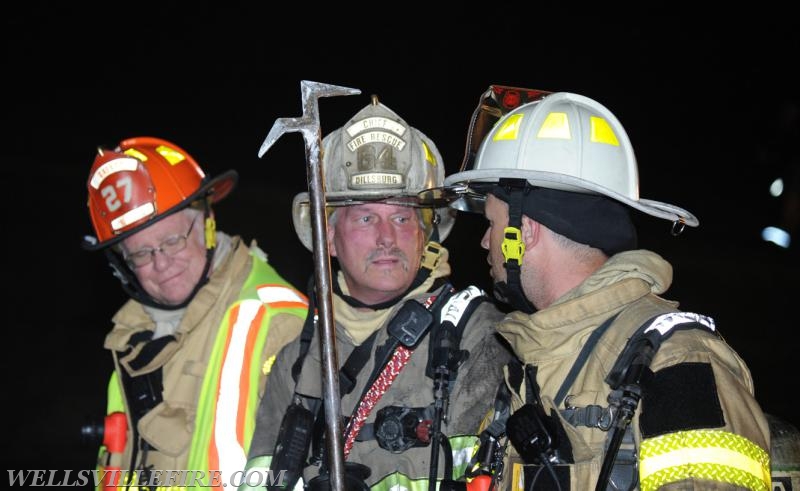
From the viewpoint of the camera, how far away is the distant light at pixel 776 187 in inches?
364

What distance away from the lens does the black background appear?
33.1 ft

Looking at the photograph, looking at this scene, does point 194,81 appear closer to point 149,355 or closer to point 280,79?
point 280,79

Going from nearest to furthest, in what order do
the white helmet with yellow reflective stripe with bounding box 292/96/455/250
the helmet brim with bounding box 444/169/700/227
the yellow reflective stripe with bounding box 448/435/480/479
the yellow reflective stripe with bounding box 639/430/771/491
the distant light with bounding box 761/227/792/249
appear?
the yellow reflective stripe with bounding box 639/430/771/491, the helmet brim with bounding box 444/169/700/227, the yellow reflective stripe with bounding box 448/435/480/479, the white helmet with yellow reflective stripe with bounding box 292/96/455/250, the distant light with bounding box 761/227/792/249

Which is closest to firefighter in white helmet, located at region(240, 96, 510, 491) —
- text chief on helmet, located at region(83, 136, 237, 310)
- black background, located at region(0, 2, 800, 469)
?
text chief on helmet, located at region(83, 136, 237, 310)

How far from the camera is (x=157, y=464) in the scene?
389cm

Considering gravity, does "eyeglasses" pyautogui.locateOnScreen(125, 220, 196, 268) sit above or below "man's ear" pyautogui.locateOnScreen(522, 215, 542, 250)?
below

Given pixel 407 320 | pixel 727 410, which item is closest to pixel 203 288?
pixel 407 320

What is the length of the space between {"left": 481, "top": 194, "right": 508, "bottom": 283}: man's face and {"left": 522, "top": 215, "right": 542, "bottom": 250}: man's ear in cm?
6

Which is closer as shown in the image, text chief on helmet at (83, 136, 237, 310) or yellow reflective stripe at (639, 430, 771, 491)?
yellow reflective stripe at (639, 430, 771, 491)

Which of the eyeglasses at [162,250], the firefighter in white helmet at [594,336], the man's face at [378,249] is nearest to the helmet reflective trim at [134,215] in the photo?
the eyeglasses at [162,250]

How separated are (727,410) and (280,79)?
9.49m

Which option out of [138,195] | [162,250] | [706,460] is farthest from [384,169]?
[706,460]

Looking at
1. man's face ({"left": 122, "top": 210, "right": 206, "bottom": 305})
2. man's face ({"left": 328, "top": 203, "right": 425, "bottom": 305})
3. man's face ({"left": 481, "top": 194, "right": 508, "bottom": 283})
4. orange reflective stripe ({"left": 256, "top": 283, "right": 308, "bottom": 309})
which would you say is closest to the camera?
man's face ({"left": 481, "top": 194, "right": 508, "bottom": 283})

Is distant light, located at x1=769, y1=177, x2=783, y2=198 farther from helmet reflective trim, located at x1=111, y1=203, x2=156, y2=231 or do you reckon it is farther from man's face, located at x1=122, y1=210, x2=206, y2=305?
helmet reflective trim, located at x1=111, y1=203, x2=156, y2=231
